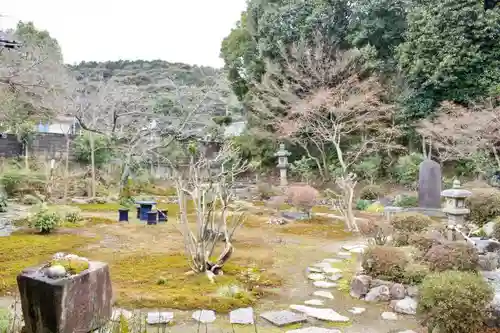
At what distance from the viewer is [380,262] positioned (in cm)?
538

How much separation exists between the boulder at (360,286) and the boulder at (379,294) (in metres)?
0.08

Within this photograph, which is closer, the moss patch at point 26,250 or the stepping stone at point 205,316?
the stepping stone at point 205,316

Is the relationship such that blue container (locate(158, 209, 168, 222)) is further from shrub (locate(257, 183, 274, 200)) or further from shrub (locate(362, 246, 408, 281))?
shrub (locate(362, 246, 408, 281))

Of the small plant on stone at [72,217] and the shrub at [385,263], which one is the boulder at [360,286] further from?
the small plant on stone at [72,217]

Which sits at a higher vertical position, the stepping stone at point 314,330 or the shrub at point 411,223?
the shrub at point 411,223

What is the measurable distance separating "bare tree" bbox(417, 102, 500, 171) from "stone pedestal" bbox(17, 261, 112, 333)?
1252 centimetres

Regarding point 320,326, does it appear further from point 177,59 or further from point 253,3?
point 177,59

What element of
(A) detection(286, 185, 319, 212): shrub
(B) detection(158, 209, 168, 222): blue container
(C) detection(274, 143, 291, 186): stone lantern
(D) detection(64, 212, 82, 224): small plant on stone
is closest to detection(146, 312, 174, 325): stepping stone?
(D) detection(64, 212, 82, 224): small plant on stone

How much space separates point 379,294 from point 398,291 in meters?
0.22

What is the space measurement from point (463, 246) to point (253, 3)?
57.4 ft

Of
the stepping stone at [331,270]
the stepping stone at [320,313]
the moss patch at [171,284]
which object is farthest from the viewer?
the stepping stone at [331,270]

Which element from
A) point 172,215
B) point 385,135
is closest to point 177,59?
point 385,135

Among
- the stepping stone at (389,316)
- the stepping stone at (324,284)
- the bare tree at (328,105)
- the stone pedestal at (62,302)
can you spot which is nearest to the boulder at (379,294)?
the stepping stone at (389,316)

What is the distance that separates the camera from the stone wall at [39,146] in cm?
1784
